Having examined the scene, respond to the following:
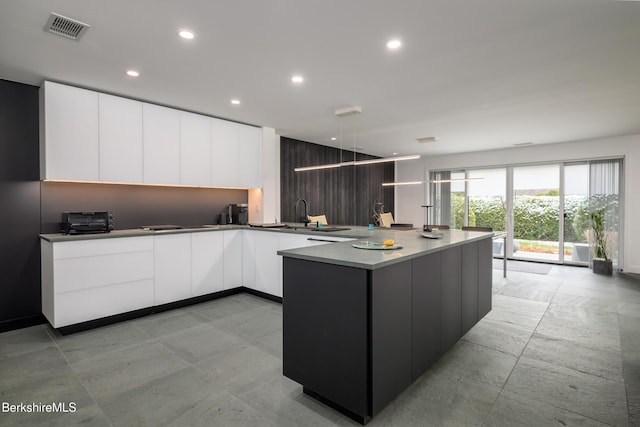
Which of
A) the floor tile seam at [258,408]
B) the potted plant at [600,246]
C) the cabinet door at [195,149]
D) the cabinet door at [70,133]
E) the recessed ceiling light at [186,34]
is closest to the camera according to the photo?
the floor tile seam at [258,408]

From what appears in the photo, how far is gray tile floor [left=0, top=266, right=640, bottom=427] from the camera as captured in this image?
74.9 inches

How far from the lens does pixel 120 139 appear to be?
3715 millimetres

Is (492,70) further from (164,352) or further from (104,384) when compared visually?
(104,384)

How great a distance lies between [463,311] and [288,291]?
170cm

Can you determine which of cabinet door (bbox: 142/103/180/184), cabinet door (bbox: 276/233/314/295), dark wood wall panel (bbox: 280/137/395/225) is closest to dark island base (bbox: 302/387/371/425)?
cabinet door (bbox: 276/233/314/295)

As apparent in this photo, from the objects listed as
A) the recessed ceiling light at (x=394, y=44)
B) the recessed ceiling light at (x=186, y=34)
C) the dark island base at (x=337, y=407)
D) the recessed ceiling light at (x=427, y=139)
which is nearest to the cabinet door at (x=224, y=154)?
the recessed ceiling light at (x=186, y=34)

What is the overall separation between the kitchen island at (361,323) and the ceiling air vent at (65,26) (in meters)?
2.26

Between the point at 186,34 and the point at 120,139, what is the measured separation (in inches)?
73.7

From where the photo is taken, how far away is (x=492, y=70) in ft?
10.3

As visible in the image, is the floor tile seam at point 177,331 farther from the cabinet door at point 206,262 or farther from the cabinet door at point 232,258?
the cabinet door at point 232,258

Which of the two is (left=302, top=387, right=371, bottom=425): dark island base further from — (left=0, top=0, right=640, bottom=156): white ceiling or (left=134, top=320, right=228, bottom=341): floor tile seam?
(left=0, top=0, right=640, bottom=156): white ceiling

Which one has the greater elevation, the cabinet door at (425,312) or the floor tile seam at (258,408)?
the cabinet door at (425,312)

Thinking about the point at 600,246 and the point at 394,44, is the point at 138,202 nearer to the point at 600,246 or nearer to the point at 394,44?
the point at 394,44

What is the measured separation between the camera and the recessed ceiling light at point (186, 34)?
2429 millimetres
